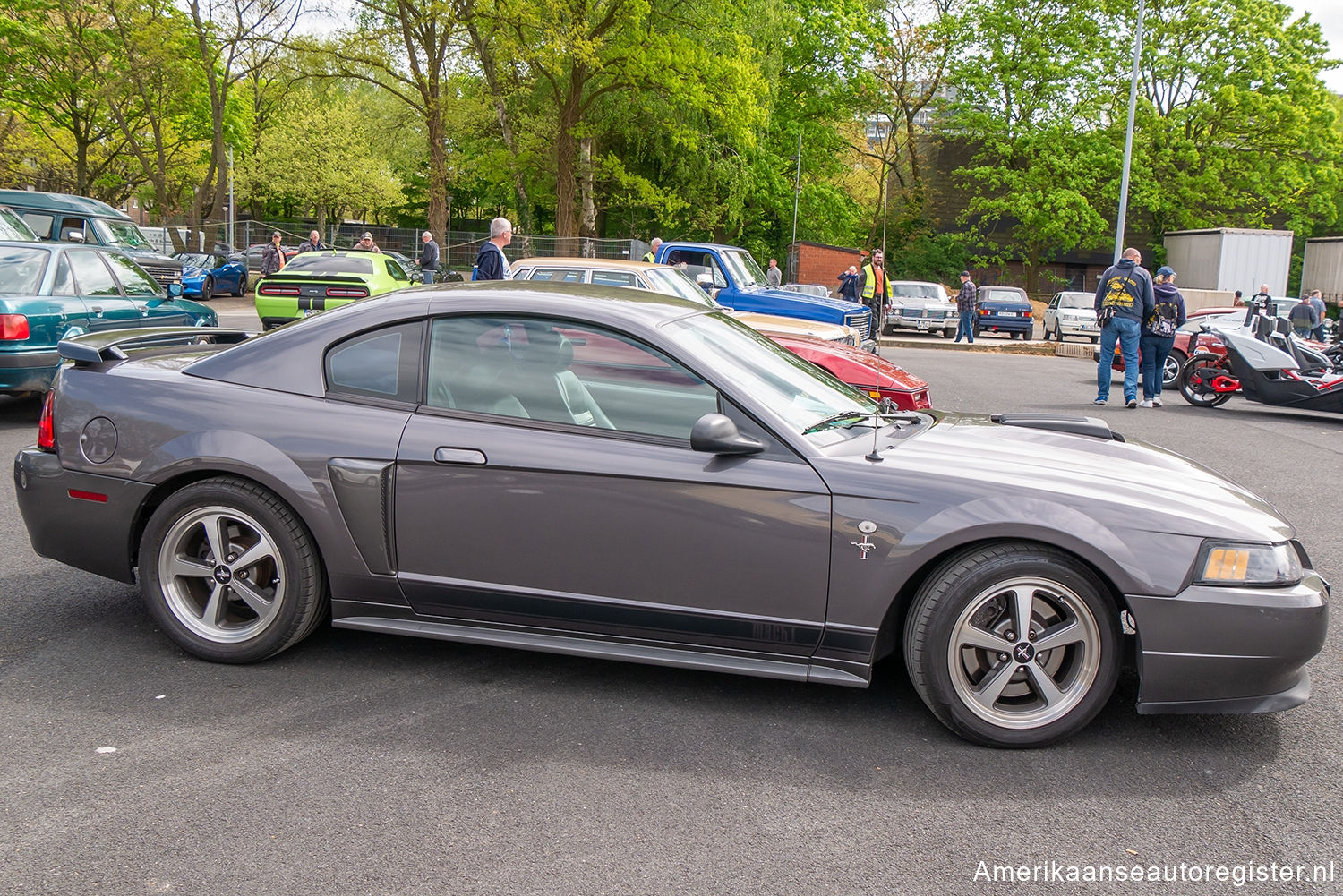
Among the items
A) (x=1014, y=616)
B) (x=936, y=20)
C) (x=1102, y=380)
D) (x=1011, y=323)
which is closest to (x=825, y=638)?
(x=1014, y=616)

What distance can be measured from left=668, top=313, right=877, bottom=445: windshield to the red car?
312cm

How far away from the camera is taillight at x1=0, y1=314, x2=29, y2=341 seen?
29.1ft

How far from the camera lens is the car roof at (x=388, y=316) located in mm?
3979

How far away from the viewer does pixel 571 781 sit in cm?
323

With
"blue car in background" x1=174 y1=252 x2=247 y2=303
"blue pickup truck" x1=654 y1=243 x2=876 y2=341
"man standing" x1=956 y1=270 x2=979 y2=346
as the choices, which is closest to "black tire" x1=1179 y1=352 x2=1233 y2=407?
"blue pickup truck" x1=654 y1=243 x2=876 y2=341

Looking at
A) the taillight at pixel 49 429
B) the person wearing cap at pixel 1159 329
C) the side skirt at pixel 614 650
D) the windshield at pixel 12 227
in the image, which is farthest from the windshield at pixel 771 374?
the windshield at pixel 12 227

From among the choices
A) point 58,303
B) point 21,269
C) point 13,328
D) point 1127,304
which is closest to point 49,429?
point 13,328

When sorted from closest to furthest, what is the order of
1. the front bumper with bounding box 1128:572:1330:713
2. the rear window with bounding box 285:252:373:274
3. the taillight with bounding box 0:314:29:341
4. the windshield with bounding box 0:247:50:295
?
the front bumper with bounding box 1128:572:1330:713 → the taillight with bounding box 0:314:29:341 → the windshield with bounding box 0:247:50:295 → the rear window with bounding box 285:252:373:274

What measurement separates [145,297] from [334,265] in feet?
19.8

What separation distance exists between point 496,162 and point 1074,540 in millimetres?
33735

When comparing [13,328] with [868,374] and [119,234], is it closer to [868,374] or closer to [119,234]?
[868,374]

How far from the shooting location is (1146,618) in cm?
334

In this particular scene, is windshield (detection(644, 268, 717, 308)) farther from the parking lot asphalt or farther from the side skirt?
the side skirt

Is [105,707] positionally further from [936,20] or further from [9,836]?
[936,20]
